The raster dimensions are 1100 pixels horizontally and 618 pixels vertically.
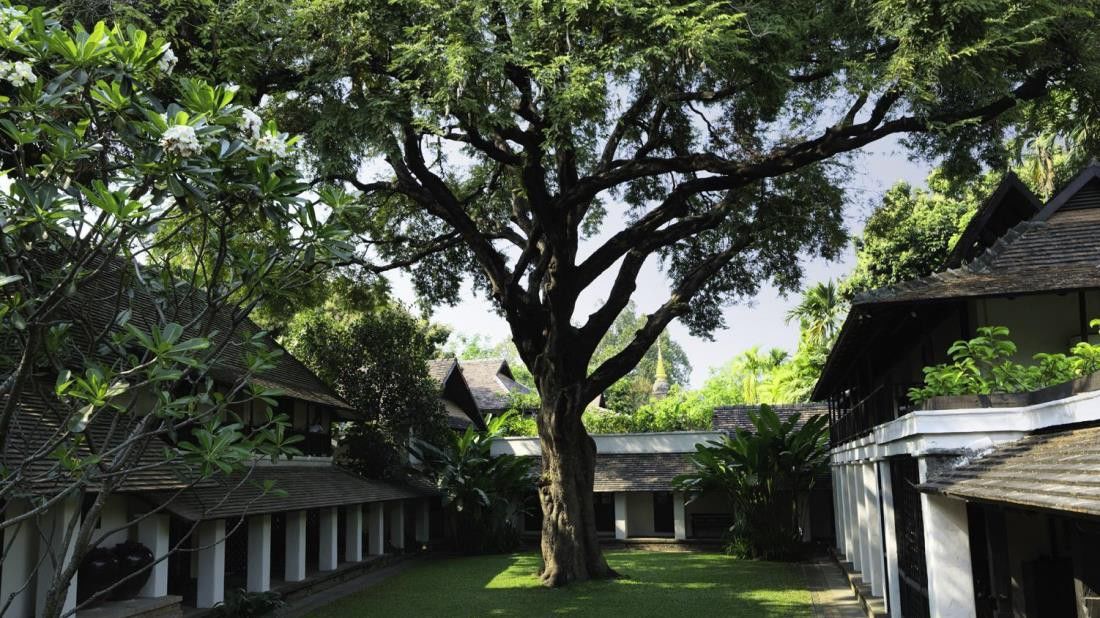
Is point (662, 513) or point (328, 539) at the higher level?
point (328, 539)

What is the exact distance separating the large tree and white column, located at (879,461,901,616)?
4.54 meters

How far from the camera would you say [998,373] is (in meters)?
8.20

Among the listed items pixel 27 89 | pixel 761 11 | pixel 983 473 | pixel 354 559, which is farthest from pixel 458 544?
pixel 27 89

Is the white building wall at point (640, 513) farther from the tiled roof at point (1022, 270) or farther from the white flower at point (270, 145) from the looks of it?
the white flower at point (270, 145)

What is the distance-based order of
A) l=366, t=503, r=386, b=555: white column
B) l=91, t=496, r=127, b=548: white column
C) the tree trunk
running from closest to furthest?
l=91, t=496, r=127, b=548: white column < the tree trunk < l=366, t=503, r=386, b=555: white column

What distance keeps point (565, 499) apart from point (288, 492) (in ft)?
17.8

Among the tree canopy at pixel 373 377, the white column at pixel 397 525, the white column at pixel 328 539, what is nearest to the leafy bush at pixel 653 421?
the white column at pixel 397 525

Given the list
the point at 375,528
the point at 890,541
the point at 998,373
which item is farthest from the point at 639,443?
the point at 998,373

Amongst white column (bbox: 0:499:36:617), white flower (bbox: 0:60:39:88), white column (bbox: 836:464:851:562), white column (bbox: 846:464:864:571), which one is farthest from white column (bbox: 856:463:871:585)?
white flower (bbox: 0:60:39:88)

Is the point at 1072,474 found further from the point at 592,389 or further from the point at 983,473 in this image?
the point at 592,389

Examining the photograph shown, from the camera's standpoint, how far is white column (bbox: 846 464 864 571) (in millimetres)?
16578

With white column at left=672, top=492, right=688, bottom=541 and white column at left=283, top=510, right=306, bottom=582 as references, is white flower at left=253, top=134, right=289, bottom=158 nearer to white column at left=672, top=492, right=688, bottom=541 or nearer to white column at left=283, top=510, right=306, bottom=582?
white column at left=283, top=510, right=306, bottom=582

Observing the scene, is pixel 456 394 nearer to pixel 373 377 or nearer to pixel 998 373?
pixel 373 377

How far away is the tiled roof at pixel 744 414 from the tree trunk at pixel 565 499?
11412mm
